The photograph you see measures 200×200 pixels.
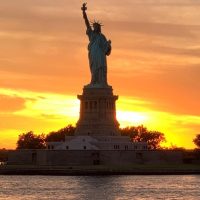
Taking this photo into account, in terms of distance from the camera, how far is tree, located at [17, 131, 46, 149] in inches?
6437

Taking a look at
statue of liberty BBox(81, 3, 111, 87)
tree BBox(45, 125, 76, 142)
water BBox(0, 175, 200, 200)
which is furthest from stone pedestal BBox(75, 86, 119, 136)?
tree BBox(45, 125, 76, 142)

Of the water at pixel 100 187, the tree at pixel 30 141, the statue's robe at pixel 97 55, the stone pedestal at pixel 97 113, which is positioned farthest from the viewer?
the tree at pixel 30 141

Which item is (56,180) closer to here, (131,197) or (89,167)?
(89,167)

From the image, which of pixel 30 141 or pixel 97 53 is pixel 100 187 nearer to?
pixel 97 53

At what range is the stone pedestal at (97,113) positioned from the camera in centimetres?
13250

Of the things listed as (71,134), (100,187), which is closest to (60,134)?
(71,134)

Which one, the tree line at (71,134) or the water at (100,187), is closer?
the water at (100,187)

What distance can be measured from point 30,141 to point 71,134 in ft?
22.0

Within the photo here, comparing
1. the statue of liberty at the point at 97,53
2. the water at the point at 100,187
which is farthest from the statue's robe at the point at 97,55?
the water at the point at 100,187

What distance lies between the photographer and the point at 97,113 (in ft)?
437

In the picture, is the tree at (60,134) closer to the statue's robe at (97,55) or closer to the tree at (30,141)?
the tree at (30,141)

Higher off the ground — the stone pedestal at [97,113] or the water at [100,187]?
the stone pedestal at [97,113]

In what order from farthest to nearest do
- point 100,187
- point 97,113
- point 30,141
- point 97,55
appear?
point 30,141
point 97,55
point 97,113
point 100,187

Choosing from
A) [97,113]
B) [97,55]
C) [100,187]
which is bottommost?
[100,187]
